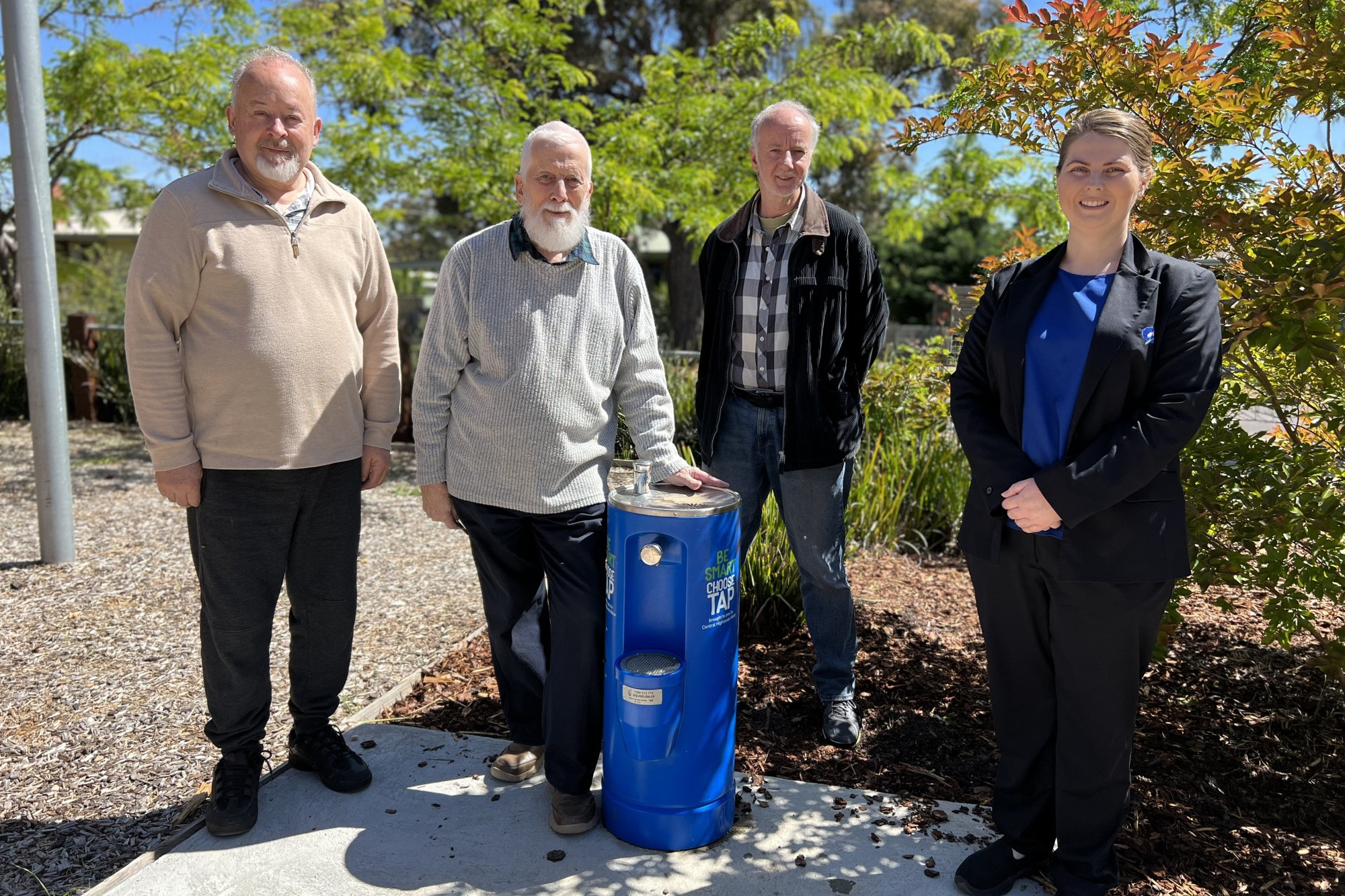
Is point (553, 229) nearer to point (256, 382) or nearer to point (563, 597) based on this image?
point (256, 382)

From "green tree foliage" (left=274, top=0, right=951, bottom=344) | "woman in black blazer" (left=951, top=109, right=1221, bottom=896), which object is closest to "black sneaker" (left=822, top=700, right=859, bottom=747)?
"woman in black blazer" (left=951, top=109, right=1221, bottom=896)

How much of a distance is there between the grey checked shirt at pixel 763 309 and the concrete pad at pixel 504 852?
4.52 ft

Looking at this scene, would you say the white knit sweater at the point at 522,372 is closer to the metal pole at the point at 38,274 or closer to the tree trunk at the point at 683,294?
the metal pole at the point at 38,274

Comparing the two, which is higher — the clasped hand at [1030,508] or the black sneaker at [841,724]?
the clasped hand at [1030,508]

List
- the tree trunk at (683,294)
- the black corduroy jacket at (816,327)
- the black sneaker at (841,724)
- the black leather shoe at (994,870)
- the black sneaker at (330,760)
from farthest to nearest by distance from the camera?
the tree trunk at (683,294) < the black sneaker at (841,724) < the black corduroy jacket at (816,327) < the black sneaker at (330,760) < the black leather shoe at (994,870)

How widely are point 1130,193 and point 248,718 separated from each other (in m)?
2.81

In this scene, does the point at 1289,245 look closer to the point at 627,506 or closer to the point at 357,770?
the point at 627,506

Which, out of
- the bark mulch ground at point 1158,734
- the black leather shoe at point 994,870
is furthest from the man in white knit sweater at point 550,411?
the black leather shoe at point 994,870

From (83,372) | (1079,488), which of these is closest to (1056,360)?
(1079,488)

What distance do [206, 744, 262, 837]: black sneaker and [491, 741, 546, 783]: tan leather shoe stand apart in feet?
2.37

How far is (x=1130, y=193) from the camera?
2.40 meters

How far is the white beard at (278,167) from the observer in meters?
2.86

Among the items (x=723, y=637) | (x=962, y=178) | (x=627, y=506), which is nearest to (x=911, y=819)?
(x=723, y=637)

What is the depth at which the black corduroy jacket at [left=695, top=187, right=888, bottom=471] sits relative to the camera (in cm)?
340
